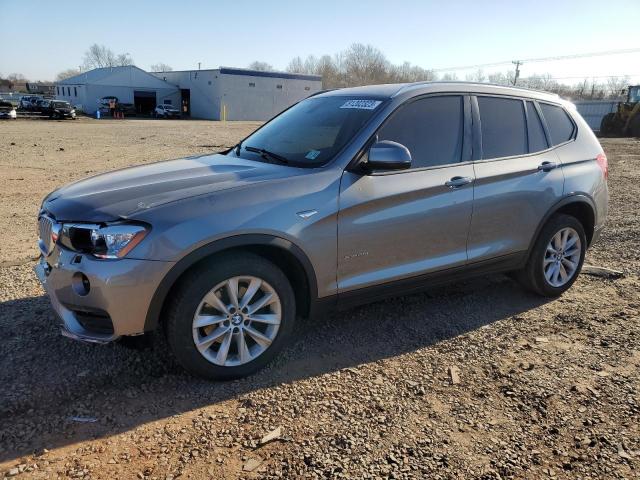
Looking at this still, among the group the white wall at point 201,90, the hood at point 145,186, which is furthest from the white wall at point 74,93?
the hood at point 145,186

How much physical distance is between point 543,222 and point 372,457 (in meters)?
2.86

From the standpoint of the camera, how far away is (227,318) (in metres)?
3.17

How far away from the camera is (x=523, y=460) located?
2.67 meters

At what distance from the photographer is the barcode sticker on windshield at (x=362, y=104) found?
382cm

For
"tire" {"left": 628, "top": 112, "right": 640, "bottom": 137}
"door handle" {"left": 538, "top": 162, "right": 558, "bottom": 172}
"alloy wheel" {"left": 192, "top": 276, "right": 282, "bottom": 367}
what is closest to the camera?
"alloy wheel" {"left": 192, "top": 276, "right": 282, "bottom": 367}

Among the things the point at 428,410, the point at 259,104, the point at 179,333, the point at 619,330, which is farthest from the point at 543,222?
the point at 259,104

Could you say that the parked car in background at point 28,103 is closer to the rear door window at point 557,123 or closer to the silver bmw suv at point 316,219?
the silver bmw suv at point 316,219

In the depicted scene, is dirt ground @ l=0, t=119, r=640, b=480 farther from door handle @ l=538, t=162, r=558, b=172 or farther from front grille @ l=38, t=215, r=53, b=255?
door handle @ l=538, t=162, r=558, b=172

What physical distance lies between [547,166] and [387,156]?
1895 millimetres

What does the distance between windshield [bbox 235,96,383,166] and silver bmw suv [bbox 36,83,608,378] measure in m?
0.02

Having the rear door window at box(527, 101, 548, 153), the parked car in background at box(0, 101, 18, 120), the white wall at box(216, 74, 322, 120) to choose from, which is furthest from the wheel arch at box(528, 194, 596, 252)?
the white wall at box(216, 74, 322, 120)

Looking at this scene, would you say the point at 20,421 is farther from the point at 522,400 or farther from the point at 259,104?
the point at 259,104

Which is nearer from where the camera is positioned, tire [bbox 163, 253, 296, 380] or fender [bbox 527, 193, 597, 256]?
tire [bbox 163, 253, 296, 380]

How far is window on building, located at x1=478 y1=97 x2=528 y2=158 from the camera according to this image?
424 cm
